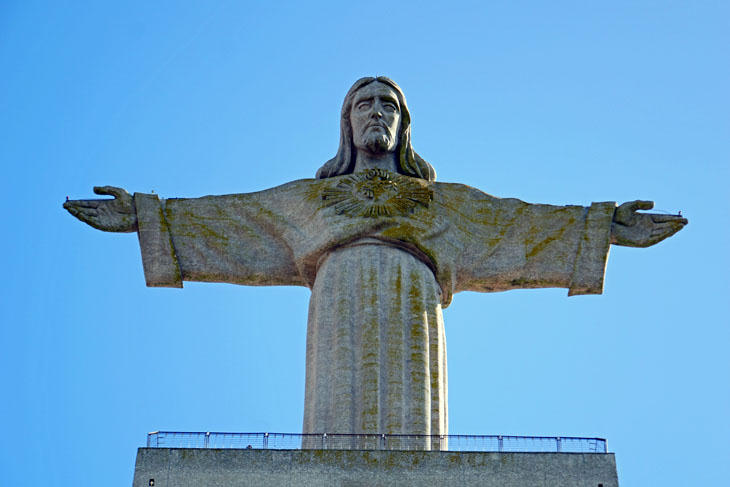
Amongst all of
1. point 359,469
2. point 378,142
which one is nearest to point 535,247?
point 378,142

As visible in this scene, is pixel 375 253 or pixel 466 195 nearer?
pixel 375 253

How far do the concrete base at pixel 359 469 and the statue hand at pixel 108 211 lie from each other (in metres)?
5.30

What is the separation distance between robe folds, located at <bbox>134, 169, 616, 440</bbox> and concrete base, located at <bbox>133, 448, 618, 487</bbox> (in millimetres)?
2269

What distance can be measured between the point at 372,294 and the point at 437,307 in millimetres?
975

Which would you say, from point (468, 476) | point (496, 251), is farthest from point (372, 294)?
point (468, 476)

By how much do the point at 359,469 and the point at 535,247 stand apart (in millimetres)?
5873

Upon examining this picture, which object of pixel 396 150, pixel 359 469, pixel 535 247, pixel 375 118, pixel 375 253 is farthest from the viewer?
pixel 396 150

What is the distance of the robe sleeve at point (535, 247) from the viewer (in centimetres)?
2219

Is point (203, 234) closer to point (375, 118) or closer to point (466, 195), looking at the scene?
point (375, 118)

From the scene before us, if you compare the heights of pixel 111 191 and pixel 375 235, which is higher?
pixel 111 191

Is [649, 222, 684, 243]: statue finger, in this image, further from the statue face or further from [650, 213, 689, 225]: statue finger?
the statue face

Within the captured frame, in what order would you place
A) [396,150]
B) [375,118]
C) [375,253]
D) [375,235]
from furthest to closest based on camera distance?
1. [396,150]
2. [375,118]
3. [375,235]
4. [375,253]

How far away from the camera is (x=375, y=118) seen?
22.8 meters

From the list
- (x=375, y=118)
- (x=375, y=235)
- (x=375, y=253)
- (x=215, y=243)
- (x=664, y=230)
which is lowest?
(x=375, y=253)
